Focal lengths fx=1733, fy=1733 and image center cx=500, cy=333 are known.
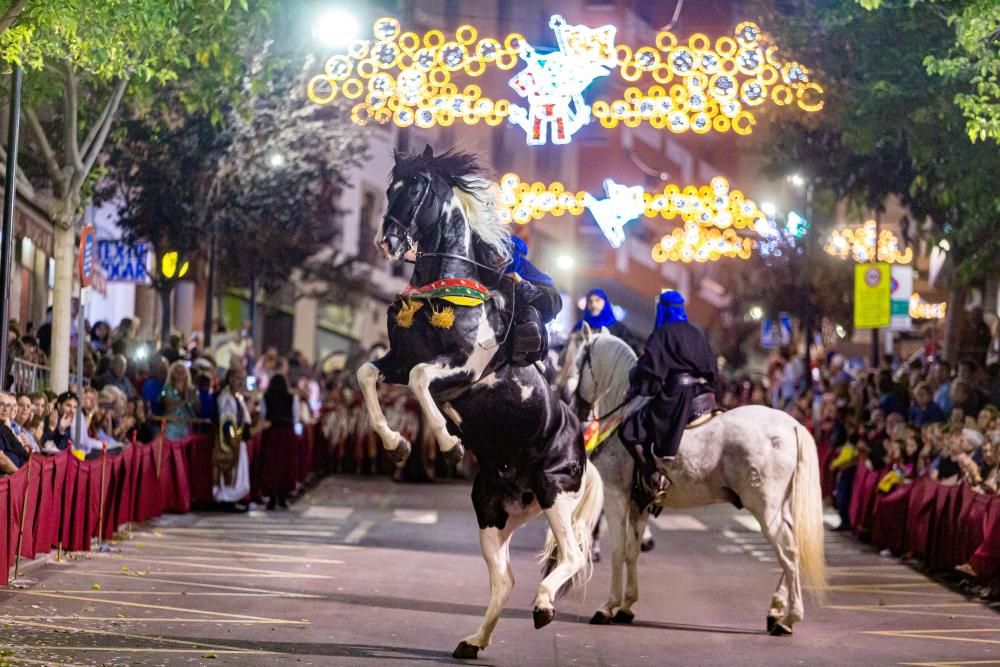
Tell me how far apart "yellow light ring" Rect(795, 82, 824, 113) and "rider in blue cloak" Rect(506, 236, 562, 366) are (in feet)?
36.1

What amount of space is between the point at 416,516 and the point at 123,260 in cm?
857

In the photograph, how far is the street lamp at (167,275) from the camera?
24106 millimetres

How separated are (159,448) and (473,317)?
10399 mm

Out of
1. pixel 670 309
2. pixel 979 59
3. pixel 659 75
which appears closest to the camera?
pixel 670 309

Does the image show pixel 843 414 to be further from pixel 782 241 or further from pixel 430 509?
pixel 782 241

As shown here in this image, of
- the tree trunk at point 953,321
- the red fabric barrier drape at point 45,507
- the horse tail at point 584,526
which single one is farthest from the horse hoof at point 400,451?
the tree trunk at point 953,321

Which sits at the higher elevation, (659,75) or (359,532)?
(659,75)

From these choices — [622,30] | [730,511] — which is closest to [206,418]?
[730,511]

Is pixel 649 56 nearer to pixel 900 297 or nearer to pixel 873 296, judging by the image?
pixel 873 296

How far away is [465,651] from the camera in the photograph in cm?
1109

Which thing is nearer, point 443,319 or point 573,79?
point 443,319

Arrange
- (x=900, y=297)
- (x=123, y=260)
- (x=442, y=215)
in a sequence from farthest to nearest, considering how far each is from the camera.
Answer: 1. (x=900, y=297)
2. (x=123, y=260)
3. (x=442, y=215)

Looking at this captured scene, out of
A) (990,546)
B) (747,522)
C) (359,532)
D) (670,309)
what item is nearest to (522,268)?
(670,309)

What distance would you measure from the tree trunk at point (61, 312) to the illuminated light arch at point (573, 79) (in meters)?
3.74
